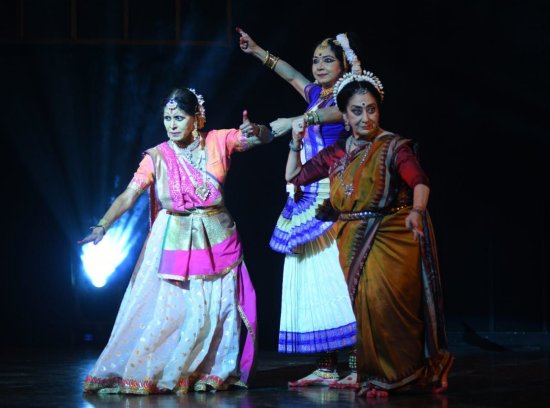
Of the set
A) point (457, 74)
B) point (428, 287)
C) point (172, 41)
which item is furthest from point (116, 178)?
point (428, 287)

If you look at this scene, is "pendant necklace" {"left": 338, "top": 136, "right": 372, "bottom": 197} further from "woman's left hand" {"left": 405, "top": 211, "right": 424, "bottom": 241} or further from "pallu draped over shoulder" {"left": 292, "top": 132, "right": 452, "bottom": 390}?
"woman's left hand" {"left": 405, "top": 211, "right": 424, "bottom": 241}

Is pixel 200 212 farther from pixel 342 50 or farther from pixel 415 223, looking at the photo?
pixel 415 223

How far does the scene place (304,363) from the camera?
6039 mm

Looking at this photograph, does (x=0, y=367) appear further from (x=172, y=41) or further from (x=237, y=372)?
(x=172, y=41)

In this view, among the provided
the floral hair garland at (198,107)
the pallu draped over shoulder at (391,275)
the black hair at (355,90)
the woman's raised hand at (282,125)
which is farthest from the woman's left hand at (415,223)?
the floral hair garland at (198,107)

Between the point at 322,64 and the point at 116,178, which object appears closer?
the point at 322,64

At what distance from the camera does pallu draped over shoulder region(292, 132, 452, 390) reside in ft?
14.5

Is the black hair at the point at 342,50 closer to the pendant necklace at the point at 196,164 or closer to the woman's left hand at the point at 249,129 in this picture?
the woman's left hand at the point at 249,129

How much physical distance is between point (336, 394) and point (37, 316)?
338cm

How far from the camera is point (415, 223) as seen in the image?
4203 millimetres

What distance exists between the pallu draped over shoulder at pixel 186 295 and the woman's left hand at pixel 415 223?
1013mm

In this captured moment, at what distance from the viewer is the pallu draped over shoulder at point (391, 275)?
443cm

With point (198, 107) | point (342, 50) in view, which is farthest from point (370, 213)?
point (198, 107)

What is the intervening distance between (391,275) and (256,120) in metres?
2.66
